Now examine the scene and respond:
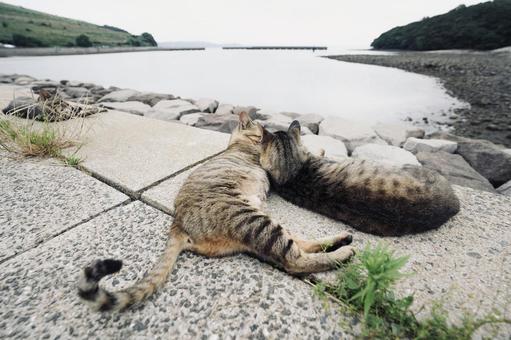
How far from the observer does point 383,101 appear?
8891 millimetres

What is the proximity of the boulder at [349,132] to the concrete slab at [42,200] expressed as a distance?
359 cm

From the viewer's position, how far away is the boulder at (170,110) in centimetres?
540

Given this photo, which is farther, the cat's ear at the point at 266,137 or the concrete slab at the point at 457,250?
the cat's ear at the point at 266,137

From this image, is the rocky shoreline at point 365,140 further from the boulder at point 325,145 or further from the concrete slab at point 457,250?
the concrete slab at point 457,250

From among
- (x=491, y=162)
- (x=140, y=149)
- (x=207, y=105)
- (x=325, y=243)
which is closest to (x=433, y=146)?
(x=491, y=162)

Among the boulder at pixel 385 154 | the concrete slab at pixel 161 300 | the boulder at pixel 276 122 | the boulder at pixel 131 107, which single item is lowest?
the boulder at pixel 276 122

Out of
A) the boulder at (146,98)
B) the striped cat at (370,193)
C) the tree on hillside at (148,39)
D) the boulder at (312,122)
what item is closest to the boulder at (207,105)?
the boulder at (146,98)

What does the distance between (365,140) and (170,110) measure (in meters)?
4.02

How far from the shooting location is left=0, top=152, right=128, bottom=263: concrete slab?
1.57 m

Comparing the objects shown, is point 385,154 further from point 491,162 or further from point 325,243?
point 325,243

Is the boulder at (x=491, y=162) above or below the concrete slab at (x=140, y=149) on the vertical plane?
below

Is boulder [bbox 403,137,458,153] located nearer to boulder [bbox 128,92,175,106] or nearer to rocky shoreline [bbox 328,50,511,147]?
rocky shoreline [bbox 328,50,511,147]

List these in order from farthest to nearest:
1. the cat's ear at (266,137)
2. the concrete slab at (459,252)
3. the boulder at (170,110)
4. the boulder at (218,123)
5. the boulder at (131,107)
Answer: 1. the boulder at (131,107)
2. the boulder at (170,110)
3. the boulder at (218,123)
4. the cat's ear at (266,137)
5. the concrete slab at (459,252)

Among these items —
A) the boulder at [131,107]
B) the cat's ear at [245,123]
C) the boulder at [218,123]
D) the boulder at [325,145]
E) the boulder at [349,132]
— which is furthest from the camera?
the boulder at [131,107]
